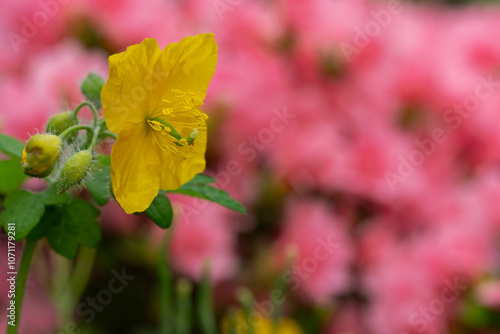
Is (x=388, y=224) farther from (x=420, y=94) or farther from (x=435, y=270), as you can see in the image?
(x=420, y=94)

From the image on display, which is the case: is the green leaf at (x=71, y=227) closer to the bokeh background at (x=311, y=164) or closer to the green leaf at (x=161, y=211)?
the green leaf at (x=161, y=211)

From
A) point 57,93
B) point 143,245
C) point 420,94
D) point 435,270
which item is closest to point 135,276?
point 143,245

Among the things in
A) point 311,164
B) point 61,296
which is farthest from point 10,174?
point 311,164

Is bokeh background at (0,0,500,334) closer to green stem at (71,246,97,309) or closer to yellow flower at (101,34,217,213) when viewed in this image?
green stem at (71,246,97,309)

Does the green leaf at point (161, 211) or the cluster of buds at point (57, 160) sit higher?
the cluster of buds at point (57, 160)
